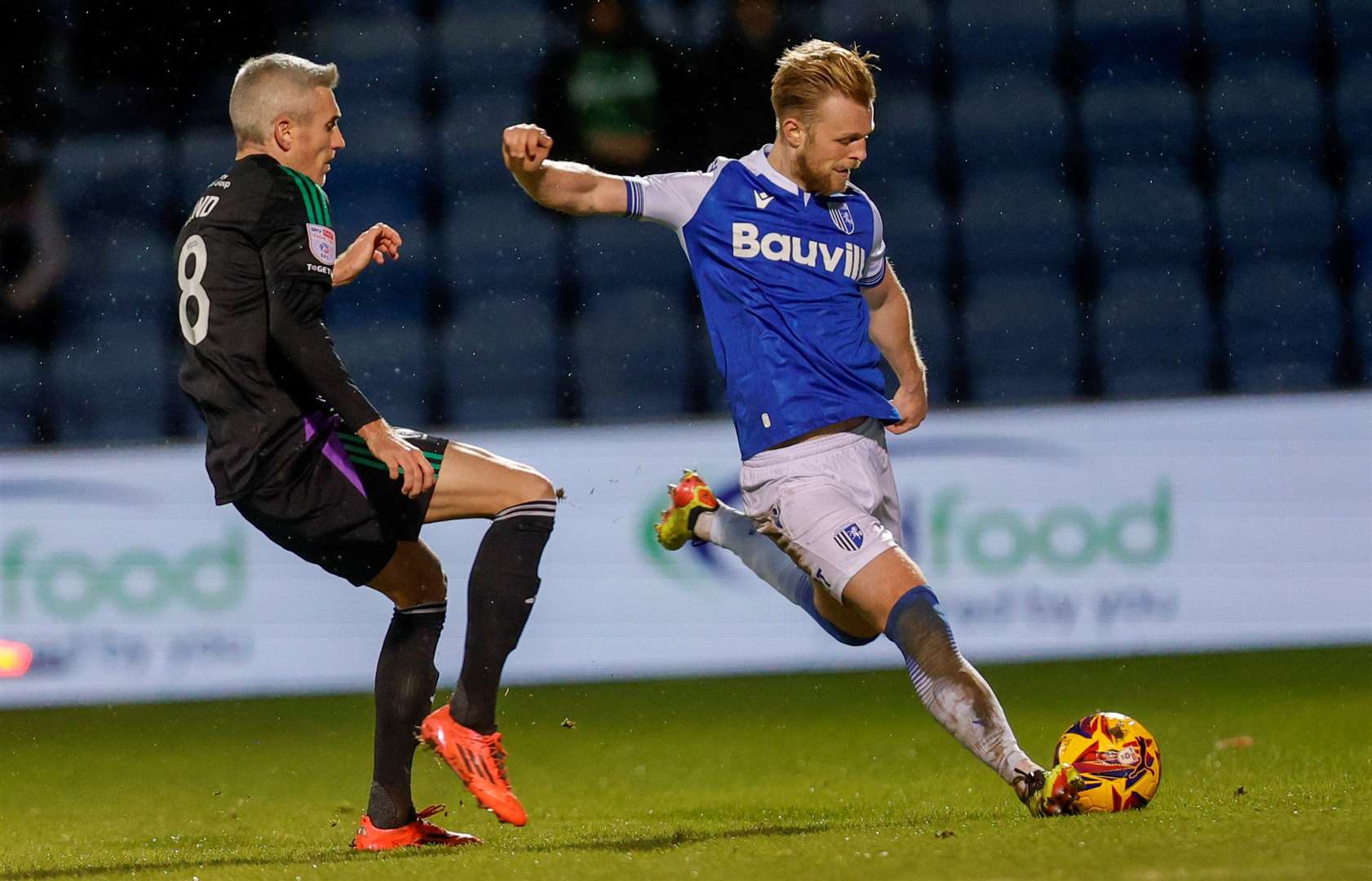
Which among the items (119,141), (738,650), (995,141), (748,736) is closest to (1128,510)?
(738,650)

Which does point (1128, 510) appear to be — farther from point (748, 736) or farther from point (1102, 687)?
point (748, 736)

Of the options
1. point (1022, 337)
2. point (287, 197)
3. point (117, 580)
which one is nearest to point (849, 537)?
point (287, 197)

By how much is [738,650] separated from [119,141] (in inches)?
169

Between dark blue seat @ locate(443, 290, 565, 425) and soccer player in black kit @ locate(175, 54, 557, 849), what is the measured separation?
448cm

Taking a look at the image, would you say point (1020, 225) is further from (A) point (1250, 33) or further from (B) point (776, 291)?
(B) point (776, 291)

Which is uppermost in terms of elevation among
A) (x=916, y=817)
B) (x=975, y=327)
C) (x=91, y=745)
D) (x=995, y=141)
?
(x=995, y=141)

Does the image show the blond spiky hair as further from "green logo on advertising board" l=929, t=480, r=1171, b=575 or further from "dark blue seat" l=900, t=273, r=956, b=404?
"dark blue seat" l=900, t=273, r=956, b=404

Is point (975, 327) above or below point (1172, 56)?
below

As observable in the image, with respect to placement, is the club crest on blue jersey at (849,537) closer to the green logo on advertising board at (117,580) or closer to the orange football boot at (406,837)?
the orange football boot at (406,837)

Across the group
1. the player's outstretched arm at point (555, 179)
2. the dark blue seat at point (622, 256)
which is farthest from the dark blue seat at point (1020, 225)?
the player's outstretched arm at point (555, 179)

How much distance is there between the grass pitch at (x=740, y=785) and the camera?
2920 millimetres

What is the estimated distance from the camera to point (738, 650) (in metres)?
6.28

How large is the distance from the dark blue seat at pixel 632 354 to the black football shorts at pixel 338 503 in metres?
4.36

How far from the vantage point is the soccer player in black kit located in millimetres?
3275
